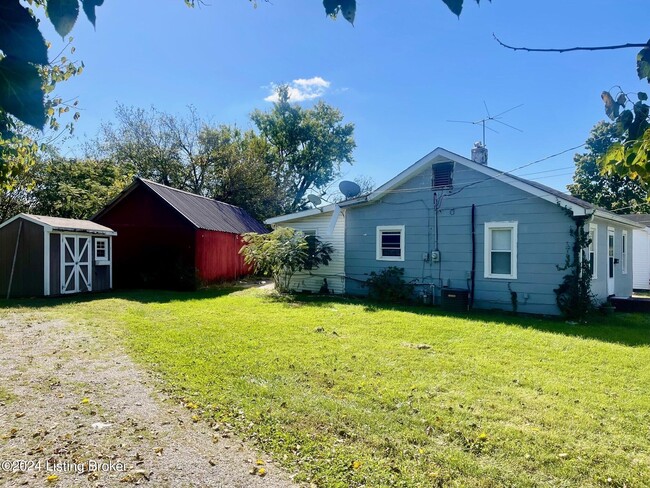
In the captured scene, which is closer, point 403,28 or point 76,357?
point 403,28

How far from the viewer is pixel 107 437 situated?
11.5 ft

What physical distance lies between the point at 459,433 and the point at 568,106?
25.3 feet

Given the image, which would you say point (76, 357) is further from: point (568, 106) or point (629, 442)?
point (568, 106)

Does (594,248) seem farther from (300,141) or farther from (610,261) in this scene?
(300,141)

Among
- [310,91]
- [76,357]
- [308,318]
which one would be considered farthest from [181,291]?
[310,91]

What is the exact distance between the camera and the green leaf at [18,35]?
730mm

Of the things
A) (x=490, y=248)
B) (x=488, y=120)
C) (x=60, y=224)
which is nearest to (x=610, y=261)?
(x=490, y=248)

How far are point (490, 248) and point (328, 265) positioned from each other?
5515 mm

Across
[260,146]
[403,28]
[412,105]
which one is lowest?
[403,28]

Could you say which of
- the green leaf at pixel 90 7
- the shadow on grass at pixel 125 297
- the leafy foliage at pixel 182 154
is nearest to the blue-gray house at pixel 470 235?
the shadow on grass at pixel 125 297

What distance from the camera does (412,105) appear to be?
13867 mm

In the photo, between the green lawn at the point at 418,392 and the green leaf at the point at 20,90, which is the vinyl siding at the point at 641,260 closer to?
the green lawn at the point at 418,392

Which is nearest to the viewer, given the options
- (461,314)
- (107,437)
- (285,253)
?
(107,437)

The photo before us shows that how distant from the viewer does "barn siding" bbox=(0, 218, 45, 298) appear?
39.6 ft
